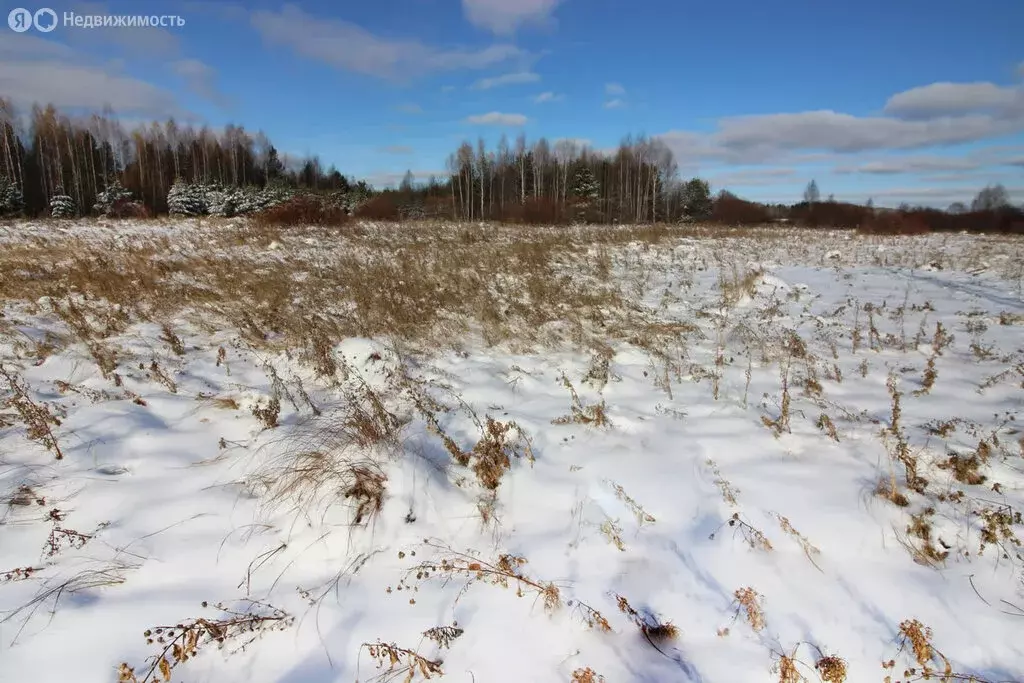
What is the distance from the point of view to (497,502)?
2.94 meters

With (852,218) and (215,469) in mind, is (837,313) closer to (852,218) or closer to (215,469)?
(215,469)

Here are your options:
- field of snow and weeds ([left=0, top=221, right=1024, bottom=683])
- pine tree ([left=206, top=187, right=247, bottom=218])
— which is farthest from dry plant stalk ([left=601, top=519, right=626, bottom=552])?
pine tree ([left=206, top=187, right=247, bottom=218])

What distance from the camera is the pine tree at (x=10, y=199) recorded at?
97.2 feet

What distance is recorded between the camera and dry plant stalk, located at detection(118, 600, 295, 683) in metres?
1.91

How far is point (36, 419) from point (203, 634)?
7.43ft

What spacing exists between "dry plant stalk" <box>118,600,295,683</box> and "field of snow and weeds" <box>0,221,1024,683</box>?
0.01 m

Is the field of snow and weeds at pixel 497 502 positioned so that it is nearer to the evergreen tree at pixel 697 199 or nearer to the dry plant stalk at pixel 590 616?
the dry plant stalk at pixel 590 616


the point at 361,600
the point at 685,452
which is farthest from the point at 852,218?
the point at 361,600

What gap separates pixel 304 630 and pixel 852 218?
140 feet

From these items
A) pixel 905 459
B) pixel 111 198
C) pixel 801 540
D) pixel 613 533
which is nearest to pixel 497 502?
pixel 613 533

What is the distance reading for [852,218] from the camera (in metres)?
34.7

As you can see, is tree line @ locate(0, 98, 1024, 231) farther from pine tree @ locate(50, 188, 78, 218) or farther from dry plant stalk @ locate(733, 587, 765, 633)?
dry plant stalk @ locate(733, 587, 765, 633)

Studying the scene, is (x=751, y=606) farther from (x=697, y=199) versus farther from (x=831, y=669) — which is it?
(x=697, y=199)

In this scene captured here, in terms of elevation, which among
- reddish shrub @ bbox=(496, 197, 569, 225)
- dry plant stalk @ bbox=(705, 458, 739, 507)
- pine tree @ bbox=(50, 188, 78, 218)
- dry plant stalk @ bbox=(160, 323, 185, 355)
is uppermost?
pine tree @ bbox=(50, 188, 78, 218)
